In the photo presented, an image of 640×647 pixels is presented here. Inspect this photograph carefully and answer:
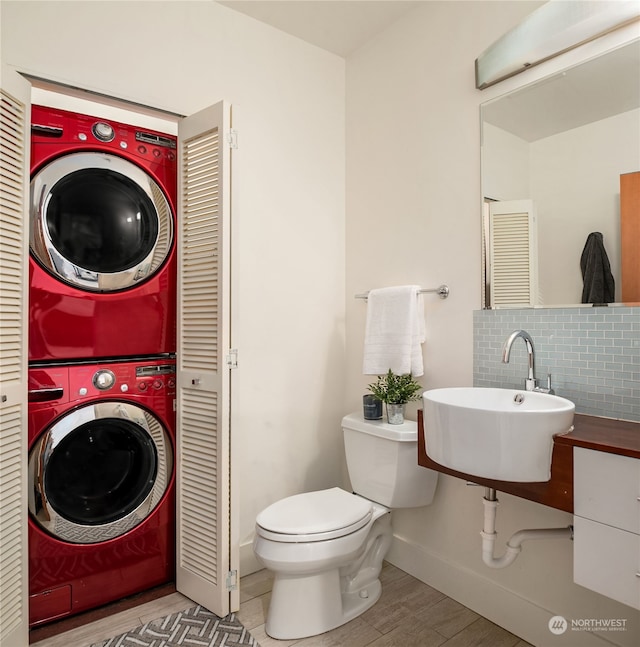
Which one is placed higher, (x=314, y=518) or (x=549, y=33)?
(x=549, y=33)

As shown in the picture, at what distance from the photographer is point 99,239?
6.13ft

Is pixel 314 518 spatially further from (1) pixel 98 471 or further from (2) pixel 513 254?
(2) pixel 513 254

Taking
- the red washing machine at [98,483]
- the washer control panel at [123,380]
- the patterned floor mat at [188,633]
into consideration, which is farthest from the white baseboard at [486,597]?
the washer control panel at [123,380]

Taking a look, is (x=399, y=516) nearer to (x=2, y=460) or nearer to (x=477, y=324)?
(x=477, y=324)

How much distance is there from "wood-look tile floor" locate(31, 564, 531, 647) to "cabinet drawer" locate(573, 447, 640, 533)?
33.0 inches

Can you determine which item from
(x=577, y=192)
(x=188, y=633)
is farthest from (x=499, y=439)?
(x=188, y=633)

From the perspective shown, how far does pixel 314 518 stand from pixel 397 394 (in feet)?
2.05

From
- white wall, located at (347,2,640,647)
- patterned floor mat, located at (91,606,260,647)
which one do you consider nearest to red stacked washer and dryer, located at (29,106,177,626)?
patterned floor mat, located at (91,606,260,647)

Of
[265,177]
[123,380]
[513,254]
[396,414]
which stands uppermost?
[265,177]

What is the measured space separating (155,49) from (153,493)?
1.88m

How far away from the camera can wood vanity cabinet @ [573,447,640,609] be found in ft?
3.84

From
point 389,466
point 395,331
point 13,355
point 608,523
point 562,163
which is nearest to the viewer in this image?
point 608,523

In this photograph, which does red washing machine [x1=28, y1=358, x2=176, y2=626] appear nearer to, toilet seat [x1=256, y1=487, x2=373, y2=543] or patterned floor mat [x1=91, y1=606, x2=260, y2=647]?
patterned floor mat [x1=91, y1=606, x2=260, y2=647]

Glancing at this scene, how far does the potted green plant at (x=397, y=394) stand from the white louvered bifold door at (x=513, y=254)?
1.63ft
